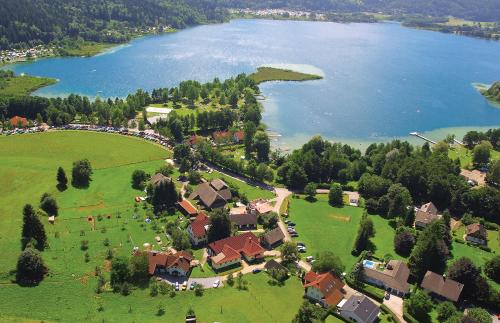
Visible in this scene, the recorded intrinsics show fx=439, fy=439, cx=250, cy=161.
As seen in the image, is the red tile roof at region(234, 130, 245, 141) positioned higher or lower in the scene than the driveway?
higher

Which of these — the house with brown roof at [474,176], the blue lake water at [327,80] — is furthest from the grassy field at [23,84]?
the house with brown roof at [474,176]

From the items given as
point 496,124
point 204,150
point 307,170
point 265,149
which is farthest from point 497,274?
point 496,124

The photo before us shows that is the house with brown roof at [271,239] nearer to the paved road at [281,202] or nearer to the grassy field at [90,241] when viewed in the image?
the paved road at [281,202]

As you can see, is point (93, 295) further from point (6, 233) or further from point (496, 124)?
point (496, 124)

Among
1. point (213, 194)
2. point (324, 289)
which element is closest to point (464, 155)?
point (213, 194)

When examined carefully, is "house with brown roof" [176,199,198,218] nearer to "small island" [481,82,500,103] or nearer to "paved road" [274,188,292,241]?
"paved road" [274,188,292,241]

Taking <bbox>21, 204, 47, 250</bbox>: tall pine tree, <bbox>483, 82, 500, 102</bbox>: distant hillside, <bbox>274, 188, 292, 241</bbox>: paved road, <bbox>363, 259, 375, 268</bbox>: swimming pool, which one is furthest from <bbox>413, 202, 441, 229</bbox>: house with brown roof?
<bbox>483, 82, 500, 102</bbox>: distant hillside

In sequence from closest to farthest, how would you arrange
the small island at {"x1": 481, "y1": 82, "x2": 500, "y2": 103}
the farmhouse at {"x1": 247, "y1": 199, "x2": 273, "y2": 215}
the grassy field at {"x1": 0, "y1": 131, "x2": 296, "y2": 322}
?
1. the grassy field at {"x1": 0, "y1": 131, "x2": 296, "y2": 322}
2. the farmhouse at {"x1": 247, "y1": 199, "x2": 273, "y2": 215}
3. the small island at {"x1": 481, "y1": 82, "x2": 500, "y2": 103}
